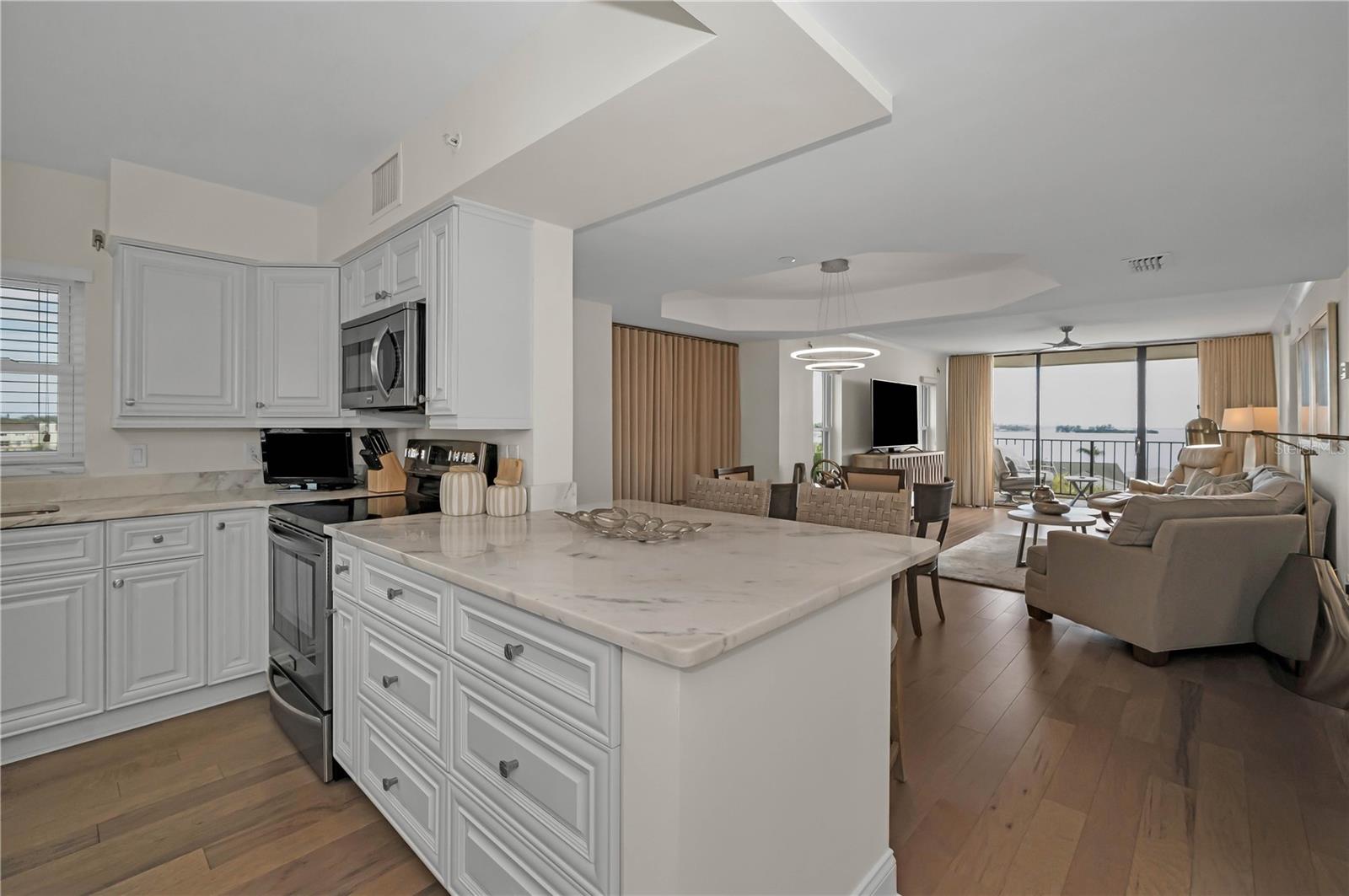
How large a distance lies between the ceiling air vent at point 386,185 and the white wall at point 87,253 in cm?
140

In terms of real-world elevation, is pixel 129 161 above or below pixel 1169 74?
above

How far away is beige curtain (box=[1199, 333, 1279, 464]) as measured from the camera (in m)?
7.46

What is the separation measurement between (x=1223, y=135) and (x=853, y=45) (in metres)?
1.53

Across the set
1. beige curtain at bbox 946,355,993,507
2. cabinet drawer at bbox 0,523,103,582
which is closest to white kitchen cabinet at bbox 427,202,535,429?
cabinet drawer at bbox 0,523,103,582

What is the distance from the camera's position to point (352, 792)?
213 cm

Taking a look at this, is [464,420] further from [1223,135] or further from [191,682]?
[1223,135]

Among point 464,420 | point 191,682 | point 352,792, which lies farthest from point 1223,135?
point 191,682

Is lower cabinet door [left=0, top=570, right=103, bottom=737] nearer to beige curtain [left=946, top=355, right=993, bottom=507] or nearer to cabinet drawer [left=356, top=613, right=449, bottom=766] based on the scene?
cabinet drawer [left=356, top=613, right=449, bottom=766]

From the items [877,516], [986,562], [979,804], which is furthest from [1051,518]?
[979,804]

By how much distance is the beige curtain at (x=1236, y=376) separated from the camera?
24.5 feet

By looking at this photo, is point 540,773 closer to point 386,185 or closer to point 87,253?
point 386,185

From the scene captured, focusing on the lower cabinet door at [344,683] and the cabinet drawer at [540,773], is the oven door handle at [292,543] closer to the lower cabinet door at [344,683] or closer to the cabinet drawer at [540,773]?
the lower cabinet door at [344,683]

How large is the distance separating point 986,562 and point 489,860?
5336 millimetres

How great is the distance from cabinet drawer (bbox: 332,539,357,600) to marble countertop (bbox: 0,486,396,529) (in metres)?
0.89
